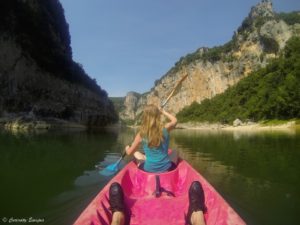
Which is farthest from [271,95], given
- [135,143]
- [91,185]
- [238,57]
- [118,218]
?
[118,218]

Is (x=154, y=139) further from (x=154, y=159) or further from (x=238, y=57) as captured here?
(x=238, y=57)

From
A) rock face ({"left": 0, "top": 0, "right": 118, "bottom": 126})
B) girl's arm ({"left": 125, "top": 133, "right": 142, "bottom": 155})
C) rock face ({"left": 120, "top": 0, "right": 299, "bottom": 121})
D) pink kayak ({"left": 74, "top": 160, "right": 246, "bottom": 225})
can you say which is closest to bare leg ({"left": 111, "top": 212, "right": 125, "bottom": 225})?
pink kayak ({"left": 74, "top": 160, "right": 246, "bottom": 225})

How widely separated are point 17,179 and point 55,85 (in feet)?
199

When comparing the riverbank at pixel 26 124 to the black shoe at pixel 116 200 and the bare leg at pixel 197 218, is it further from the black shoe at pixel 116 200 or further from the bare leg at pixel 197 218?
the bare leg at pixel 197 218

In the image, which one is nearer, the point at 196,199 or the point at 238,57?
the point at 196,199

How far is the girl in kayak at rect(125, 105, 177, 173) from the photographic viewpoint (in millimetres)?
6469

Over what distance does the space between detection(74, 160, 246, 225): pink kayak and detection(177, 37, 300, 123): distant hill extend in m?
51.5

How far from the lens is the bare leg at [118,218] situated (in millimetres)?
5242

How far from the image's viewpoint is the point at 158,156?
6973 mm

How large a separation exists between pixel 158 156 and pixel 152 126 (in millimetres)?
774

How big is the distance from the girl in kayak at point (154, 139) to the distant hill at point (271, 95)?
51.9 m

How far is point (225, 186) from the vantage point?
10172 millimetres

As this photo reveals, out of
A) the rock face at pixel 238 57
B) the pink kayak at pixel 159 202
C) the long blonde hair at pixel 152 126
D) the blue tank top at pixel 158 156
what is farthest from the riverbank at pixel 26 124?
the rock face at pixel 238 57

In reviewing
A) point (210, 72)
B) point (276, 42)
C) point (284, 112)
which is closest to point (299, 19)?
point (276, 42)
